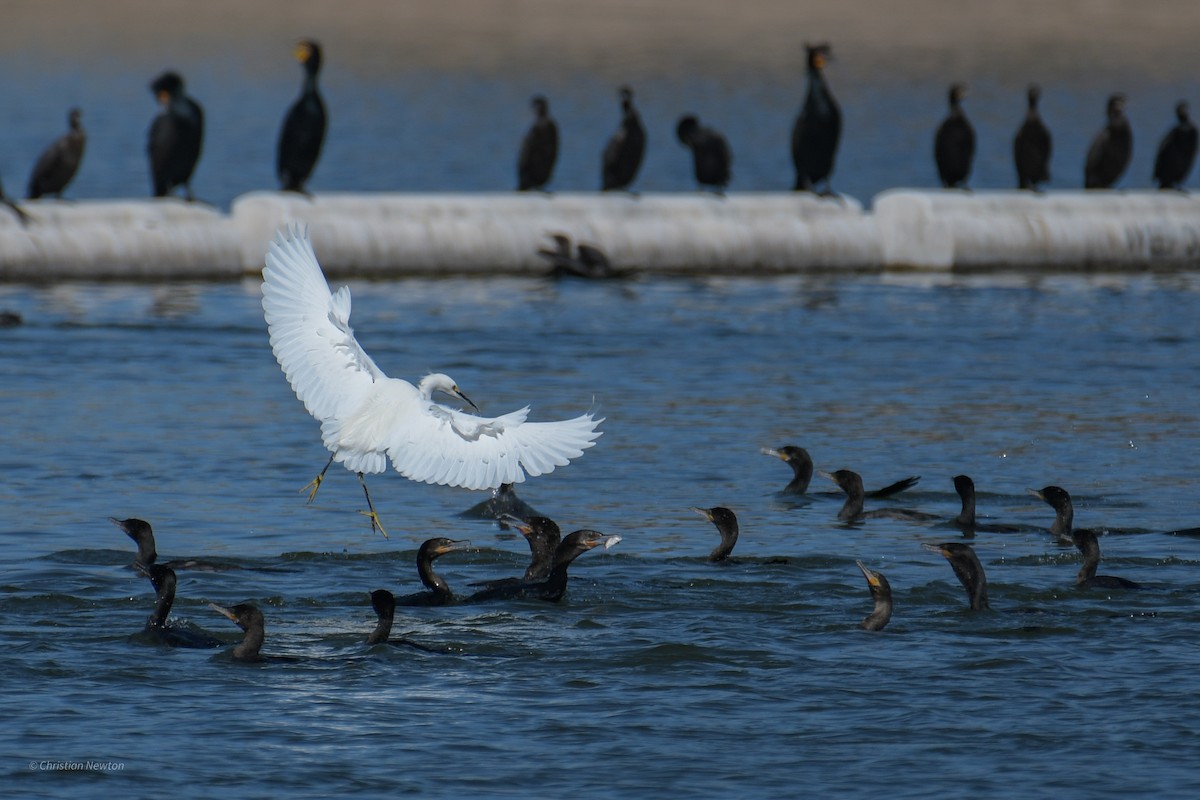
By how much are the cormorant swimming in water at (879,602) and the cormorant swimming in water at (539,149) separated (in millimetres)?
17169

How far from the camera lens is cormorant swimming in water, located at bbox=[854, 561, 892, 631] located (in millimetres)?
9828

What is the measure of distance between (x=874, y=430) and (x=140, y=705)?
8.39 m

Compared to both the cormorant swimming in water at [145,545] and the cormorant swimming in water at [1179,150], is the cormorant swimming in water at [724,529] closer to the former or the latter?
the cormorant swimming in water at [145,545]

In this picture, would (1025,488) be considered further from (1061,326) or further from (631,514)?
(1061,326)

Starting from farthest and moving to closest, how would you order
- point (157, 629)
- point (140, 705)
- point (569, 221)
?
point (569, 221) < point (157, 629) < point (140, 705)

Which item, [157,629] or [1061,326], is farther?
[1061,326]

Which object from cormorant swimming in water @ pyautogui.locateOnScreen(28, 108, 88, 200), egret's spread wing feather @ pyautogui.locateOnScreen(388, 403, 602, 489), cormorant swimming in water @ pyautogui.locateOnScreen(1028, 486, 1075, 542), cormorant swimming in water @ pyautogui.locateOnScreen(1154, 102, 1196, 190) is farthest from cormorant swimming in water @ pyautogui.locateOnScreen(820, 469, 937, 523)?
cormorant swimming in water @ pyautogui.locateOnScreen(1154, 102, 1196, 190)

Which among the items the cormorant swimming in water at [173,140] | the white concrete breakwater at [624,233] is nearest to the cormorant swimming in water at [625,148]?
the white concrete breakwater at [624,233]

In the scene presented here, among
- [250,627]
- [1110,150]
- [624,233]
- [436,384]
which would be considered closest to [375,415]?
[436,384]

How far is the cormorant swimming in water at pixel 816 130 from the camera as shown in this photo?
27.5 meters

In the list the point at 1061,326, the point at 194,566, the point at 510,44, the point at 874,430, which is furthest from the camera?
the point at 510,44

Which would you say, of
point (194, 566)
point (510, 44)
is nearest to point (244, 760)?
point (194, 566)

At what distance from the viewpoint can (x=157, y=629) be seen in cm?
972

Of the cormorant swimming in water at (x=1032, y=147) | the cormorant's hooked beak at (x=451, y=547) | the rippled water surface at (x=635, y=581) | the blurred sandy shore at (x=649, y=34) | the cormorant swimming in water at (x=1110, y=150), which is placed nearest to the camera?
the rippled water surface at (x=635, y=581)
